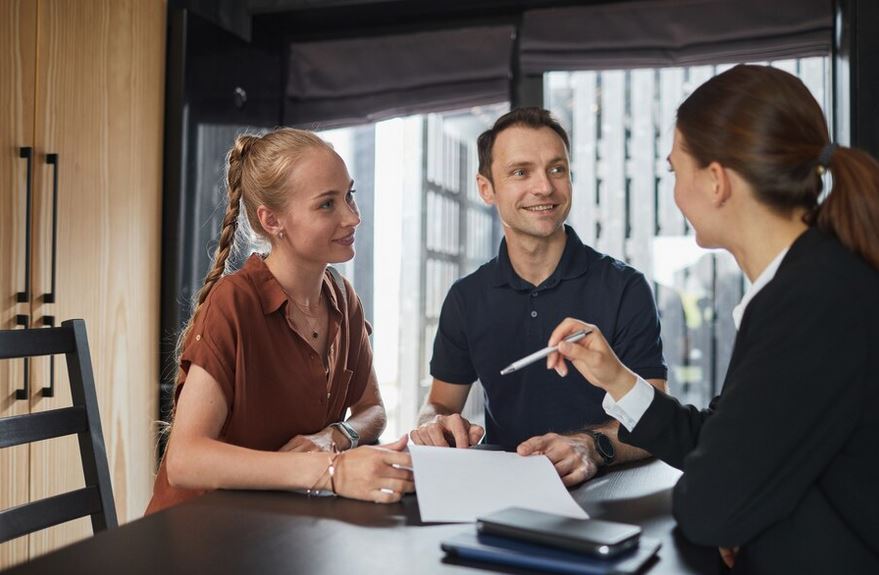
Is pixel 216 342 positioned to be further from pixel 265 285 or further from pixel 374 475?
pixel 374 475

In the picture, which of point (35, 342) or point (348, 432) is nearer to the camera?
point (35, 342)

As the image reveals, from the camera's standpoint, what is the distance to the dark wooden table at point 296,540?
914mm

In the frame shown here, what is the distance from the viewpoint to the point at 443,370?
213 cm

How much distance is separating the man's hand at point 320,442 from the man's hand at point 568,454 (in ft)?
1.24

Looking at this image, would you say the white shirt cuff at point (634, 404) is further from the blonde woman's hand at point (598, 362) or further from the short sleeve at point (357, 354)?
the short sleeve at point (357, 354)

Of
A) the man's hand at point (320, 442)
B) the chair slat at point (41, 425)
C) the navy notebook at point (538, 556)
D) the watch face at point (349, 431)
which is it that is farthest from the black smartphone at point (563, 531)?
the chair slat at point (41, 425)

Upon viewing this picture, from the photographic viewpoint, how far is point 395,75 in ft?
11.1

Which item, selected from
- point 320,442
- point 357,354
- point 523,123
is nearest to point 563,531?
point 320,442

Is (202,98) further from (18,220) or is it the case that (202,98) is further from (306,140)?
(306,140)

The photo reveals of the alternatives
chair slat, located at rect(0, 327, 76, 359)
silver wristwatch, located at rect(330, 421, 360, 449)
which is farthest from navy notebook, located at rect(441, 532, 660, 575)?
chair slat, located at rect(0, 327, 76, 359)

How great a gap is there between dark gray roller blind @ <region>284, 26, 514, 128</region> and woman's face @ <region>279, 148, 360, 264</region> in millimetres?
1672

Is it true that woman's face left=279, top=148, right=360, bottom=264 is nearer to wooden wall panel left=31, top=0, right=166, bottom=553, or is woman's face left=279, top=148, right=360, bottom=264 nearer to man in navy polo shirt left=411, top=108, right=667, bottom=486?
man in navy polo shirt left=411, top=108, right=667, bottom=486

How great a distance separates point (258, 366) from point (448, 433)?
37 cm

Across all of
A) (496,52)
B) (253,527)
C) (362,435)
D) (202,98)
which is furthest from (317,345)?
(496,52)
